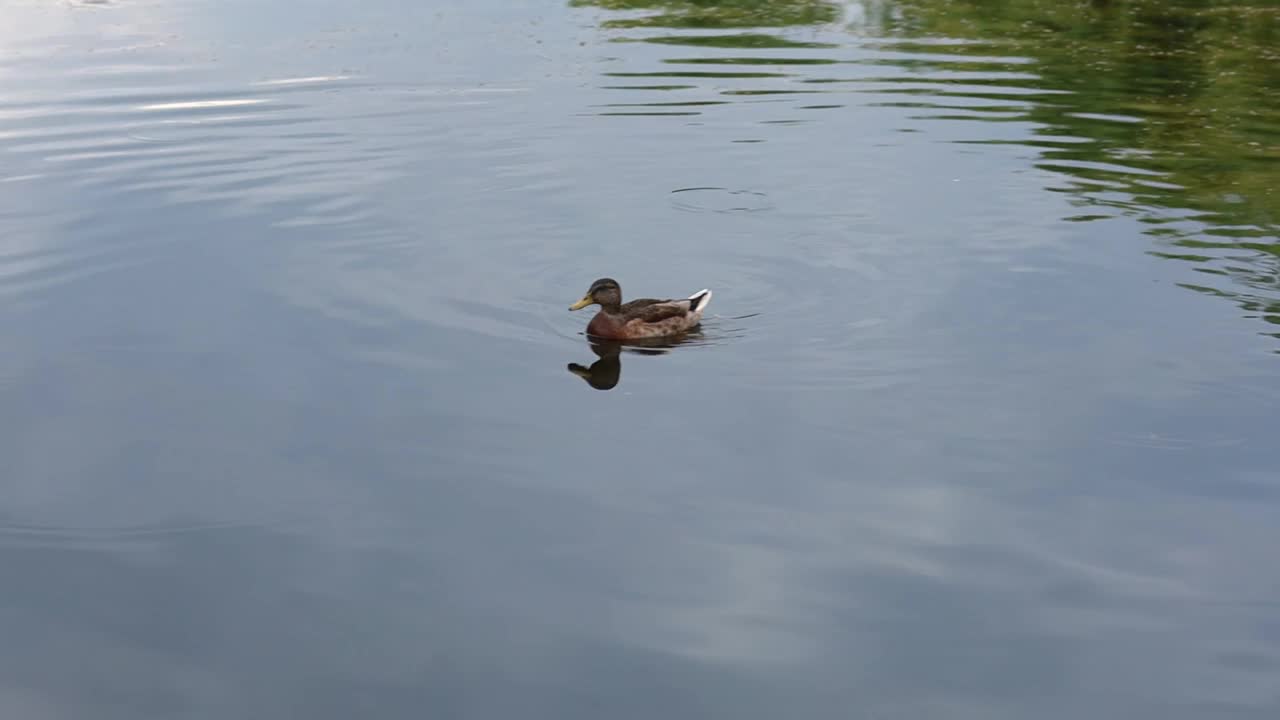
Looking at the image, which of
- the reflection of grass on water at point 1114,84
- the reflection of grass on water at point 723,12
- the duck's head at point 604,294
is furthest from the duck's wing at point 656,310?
the reflection of grass on water at point 723,12

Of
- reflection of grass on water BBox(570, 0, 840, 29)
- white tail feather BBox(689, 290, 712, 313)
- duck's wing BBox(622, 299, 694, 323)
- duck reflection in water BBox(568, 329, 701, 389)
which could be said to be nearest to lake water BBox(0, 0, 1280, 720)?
duck reflection in water BBox(568, 329, 701, 389)

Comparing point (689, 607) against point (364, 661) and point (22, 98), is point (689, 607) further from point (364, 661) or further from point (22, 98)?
point (22, 98)

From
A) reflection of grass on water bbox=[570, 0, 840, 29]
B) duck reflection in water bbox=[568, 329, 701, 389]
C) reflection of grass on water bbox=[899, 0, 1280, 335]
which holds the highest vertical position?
reflection of grass on water bbox=[570, 0, 840, 29]

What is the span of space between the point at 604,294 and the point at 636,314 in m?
0.43

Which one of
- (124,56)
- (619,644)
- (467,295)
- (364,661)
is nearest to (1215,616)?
(619,644)

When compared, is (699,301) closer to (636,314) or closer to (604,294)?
(636,314)

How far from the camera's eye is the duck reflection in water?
13.9m

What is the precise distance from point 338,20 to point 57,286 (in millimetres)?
17831

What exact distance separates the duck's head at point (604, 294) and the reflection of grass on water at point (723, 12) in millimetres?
19489

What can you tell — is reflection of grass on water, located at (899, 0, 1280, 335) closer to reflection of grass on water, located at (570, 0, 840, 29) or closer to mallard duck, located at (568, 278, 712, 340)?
reflection of grass on water, located at (570, 0, 840, 29)

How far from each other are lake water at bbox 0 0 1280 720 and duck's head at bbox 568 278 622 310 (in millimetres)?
450

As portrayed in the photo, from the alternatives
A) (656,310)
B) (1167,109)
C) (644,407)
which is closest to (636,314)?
(656,310)

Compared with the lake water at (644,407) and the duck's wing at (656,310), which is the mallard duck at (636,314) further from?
the lake water at (644,407)

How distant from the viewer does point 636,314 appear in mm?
14711
